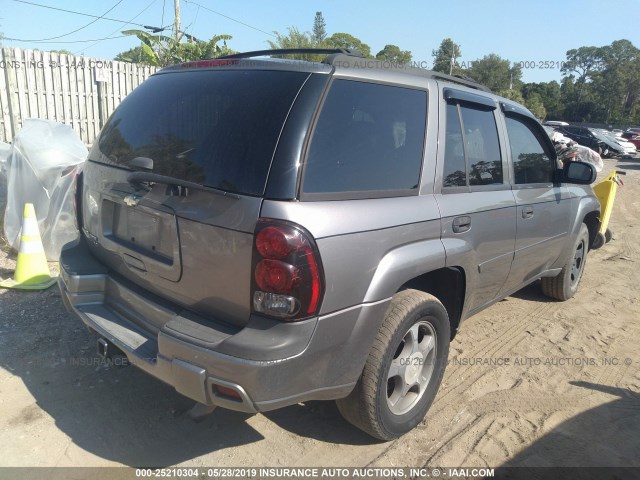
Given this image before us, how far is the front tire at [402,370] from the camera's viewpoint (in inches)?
101

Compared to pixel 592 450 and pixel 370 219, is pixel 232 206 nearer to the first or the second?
pixel 370 219

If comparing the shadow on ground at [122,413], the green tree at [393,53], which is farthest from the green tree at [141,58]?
the green tree at [393,53]

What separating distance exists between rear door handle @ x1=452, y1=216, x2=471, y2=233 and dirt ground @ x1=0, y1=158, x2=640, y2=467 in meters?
1.17

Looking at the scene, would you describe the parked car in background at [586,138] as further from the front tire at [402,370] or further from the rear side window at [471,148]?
the front tire at [402,370]

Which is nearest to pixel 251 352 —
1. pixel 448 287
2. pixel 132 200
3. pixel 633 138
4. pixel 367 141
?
pixel 132 200

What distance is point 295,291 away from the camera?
83.3 inches

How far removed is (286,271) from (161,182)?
32.0 inches

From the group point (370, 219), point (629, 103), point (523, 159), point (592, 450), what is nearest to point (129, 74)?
point (523, 159)

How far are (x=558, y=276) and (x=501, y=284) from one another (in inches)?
64.5

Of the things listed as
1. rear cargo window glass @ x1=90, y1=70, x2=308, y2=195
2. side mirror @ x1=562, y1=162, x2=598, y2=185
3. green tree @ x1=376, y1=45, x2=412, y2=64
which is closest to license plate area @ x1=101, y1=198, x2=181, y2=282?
rear cargo window glass @ x1=90, y1=70, x2=308, y2=195

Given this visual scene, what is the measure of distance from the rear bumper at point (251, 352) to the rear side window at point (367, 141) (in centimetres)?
61

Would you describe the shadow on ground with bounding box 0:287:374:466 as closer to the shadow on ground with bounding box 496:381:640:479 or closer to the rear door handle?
the shadow on ground with bounding box 496:381:640:479

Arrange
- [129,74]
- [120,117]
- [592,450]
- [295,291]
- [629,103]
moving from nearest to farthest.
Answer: [295,291] → [592,450] → [120,117] → [129,74] → [629,103]

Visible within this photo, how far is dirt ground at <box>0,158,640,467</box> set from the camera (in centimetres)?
273
